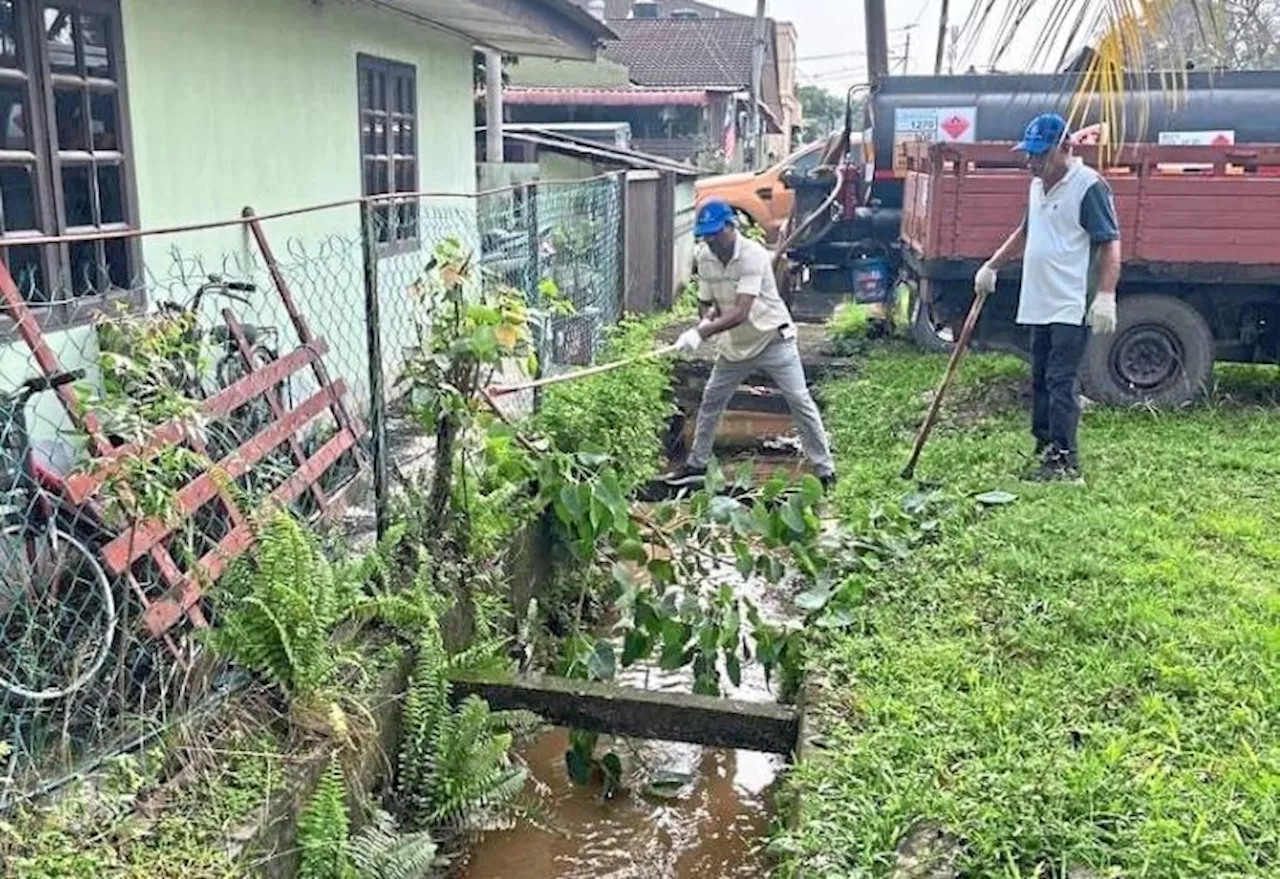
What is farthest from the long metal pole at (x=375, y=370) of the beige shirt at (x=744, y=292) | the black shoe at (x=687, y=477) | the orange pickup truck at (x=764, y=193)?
the orange pickup truck at (x=764, y=193)

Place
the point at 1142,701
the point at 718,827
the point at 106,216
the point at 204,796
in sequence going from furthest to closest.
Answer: the point at 106,216, the point at 718,827, the point at 1142,701, the point at 204,796

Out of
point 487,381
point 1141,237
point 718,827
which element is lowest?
point 718,827

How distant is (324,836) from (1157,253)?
655 cm

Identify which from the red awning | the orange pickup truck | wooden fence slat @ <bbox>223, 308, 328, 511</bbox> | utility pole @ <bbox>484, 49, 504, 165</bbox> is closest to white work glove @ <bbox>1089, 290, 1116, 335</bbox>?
wooden fence slat @ <bbox>223, 308, 328, 511</bbox>

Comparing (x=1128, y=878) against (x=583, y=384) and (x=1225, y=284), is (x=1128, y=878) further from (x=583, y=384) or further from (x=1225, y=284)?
(x=1225, y=284)

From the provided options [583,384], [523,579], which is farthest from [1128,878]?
[583,384]

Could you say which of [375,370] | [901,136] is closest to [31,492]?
[375,370]

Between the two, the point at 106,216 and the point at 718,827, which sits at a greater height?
the point at 106,216

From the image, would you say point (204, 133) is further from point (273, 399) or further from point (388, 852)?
point (388, 852)

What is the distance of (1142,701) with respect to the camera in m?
3.39

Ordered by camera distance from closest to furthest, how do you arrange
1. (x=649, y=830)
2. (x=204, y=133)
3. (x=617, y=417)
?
(x=649, y=830), (x=204, y=133), (x=617, y=417)

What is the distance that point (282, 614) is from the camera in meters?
3.06

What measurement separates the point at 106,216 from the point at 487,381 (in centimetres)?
200

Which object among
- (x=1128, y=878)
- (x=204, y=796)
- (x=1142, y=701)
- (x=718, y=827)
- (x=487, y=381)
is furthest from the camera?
(x=487, y=381)
